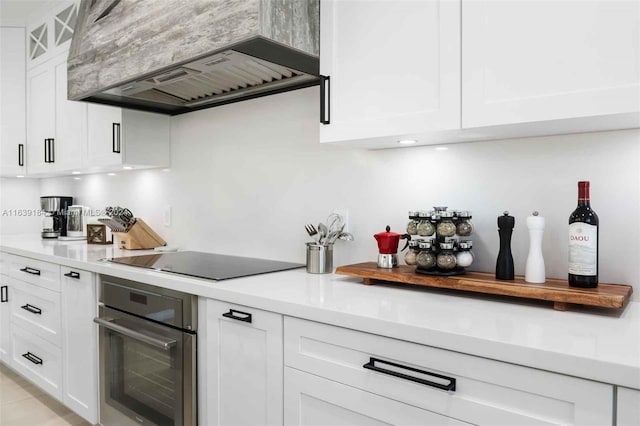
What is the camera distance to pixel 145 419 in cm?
185

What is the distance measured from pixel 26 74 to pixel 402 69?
11.0 feet

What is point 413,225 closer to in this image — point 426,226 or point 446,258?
point 426,226

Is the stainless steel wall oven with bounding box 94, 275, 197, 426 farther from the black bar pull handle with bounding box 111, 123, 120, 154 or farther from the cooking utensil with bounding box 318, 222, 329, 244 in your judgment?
the black bar pull handle with bounding box 111, 123, 120, 154

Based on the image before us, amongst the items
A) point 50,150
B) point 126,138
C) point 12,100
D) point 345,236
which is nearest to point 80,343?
point 126,138

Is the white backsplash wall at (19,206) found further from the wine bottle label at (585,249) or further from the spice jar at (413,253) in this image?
the wine bottle label at (585,249)

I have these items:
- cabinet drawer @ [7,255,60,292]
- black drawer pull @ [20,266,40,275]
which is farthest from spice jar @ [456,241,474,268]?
black drawer pull @ [20,266,40,275]

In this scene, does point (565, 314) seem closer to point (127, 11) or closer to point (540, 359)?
point (540, 359)

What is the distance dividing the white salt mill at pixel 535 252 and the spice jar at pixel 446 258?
218mm

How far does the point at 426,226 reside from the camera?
4.86ft

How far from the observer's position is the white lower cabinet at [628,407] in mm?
798

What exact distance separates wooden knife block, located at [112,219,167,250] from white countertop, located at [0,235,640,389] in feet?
3.27

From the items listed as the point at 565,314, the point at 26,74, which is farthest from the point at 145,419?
the point at 26,74

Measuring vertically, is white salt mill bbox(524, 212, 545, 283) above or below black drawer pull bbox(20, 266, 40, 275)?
above

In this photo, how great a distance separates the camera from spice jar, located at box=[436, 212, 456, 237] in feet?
4.75
